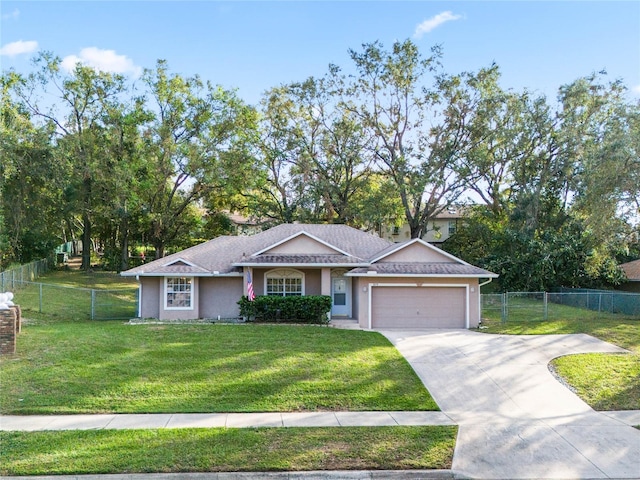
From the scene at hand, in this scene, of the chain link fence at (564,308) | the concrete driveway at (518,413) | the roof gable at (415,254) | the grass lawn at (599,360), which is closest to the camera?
the concrete driveway at (518,413)

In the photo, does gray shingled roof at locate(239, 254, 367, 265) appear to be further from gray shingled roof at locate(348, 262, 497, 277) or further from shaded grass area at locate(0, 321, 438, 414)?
shaded grass area at locate(0, 321, 438, 414)

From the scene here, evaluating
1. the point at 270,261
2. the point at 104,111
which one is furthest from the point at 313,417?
the point at 104,111

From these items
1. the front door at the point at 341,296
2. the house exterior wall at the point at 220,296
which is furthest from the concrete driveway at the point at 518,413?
the house exterior wall at the point at 220,296

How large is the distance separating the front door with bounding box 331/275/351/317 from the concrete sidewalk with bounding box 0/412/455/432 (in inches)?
476

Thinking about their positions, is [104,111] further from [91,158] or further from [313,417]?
[313,417]

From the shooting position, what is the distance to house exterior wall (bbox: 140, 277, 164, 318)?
68.4 ft

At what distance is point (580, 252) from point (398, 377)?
79.2 feet

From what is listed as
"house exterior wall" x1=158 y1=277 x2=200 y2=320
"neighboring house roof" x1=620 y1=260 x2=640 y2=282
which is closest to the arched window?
"house exterior wall" x1=158 y1=277 x2=200 y2=320

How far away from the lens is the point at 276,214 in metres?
40.8

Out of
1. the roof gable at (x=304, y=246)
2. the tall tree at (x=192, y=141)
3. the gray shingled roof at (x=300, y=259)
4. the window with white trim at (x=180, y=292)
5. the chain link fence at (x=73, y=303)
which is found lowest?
the chain link fence at (x=73, y=303)

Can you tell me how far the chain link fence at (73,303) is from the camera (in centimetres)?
2138

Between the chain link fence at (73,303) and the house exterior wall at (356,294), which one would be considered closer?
the house exterior wall at (356,294)

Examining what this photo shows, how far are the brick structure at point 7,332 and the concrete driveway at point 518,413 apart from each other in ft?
34.4

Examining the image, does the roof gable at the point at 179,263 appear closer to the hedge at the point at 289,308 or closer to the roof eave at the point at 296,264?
the roof eave at the point at 296,264
